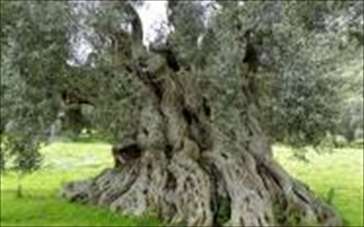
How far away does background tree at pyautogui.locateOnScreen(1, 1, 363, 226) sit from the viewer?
84.8 feet

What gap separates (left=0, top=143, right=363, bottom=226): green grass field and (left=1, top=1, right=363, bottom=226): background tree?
1122 millimetres

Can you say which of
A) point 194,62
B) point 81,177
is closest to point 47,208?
point 194,62

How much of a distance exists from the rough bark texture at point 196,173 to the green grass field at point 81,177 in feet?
3.86

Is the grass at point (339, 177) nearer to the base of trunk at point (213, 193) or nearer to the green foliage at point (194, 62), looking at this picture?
the base of trunk at point (213, 193)

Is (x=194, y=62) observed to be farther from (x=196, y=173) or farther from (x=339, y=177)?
(x=339, y=177)

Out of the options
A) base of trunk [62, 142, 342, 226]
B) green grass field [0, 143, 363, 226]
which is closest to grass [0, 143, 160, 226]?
green grass field [0, 143, 363, 226]

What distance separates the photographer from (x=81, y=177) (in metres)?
53.0

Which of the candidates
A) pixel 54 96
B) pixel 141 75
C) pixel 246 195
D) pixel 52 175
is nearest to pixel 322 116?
pixel 246 195

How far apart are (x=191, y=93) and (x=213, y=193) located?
4.42m

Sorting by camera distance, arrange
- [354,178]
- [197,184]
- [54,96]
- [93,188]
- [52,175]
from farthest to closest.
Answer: [354,178], [52,175], [93,188], [197,184], [54,96]

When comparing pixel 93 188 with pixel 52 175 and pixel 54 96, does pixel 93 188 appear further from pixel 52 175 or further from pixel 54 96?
pixel 52 175

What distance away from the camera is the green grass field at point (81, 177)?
102 feet

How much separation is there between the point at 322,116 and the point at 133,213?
784 cm

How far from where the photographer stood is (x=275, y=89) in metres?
29.9
